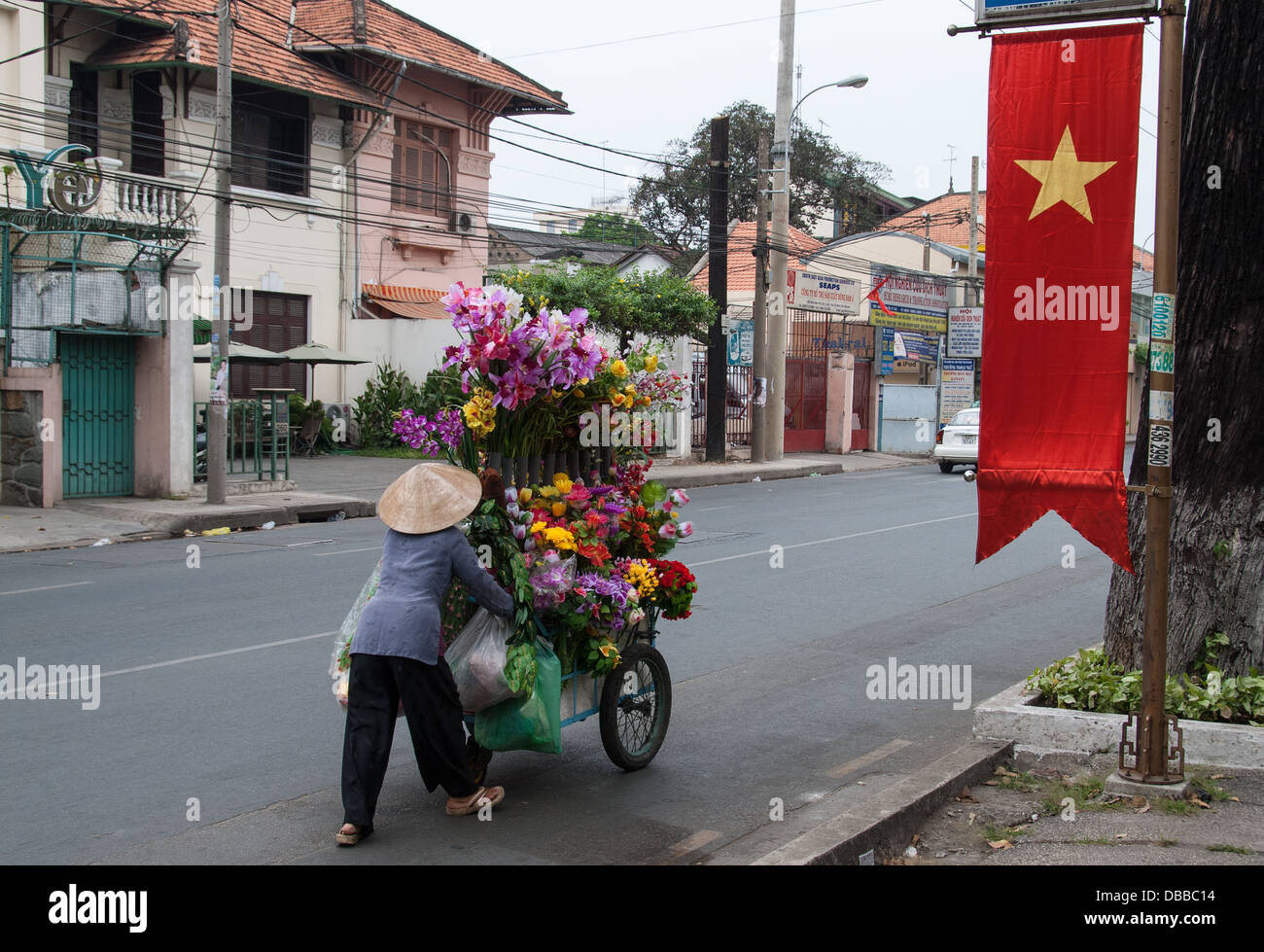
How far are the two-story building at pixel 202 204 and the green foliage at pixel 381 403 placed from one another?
50cm

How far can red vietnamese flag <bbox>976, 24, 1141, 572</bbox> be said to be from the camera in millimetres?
5227

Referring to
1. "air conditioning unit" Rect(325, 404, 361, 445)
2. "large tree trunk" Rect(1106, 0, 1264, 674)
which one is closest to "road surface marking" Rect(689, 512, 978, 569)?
"large tree trunk" Rect(1106, 0, 1264, 674)

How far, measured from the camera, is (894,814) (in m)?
5.01

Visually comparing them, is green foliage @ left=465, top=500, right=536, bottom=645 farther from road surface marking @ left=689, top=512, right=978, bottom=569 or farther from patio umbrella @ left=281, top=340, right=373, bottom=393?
patio umbrella @ left=281, top=340, right=373, bottom=393

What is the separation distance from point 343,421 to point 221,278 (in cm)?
1111

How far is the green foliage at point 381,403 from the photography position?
88.9 feet

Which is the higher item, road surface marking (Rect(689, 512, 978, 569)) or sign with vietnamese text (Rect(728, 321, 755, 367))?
sign with vietnamese text (Rect(728, 321, 755, 367))

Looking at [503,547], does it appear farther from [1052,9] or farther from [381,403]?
[381,403]

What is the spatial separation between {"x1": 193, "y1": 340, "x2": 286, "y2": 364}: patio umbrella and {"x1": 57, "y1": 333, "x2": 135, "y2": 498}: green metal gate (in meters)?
5.07

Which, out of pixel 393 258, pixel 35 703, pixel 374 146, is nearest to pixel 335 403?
pixel 393 258

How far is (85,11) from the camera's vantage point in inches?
896

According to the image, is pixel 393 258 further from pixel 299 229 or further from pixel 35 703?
pixel 35 703

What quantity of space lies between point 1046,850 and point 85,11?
78.7ft

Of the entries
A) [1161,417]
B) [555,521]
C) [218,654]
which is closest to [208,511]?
[218,654]
